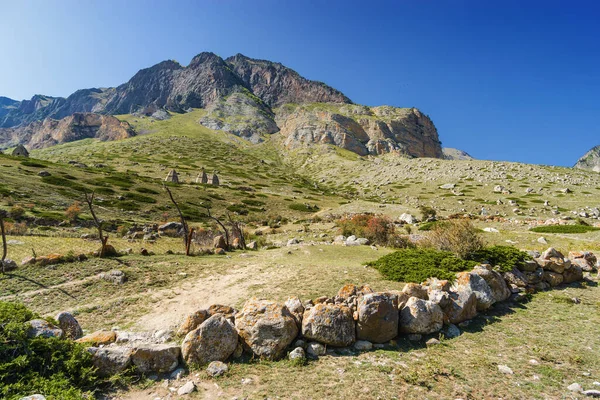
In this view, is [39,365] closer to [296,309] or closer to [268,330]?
[268,330]

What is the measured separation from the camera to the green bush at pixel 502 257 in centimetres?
1183

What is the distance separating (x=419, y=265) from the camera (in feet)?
40.4

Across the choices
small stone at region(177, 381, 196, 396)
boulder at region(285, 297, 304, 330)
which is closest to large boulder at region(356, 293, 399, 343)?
boulder at region(285, 297, 304, 330)

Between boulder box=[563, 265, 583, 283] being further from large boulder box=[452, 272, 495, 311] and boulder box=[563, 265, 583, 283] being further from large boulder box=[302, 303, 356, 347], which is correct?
large boulder box=[302, 303, 356, 347]

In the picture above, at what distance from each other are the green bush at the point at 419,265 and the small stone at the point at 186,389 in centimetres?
870

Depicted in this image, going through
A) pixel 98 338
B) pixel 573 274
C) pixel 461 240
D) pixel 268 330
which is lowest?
pixel 98 338

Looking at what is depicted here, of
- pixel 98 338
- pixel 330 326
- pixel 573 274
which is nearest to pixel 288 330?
pixel 330 326

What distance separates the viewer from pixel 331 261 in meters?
16.3

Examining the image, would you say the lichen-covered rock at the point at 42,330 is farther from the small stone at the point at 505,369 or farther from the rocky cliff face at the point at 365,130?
the rocky cliff face at the point at 365,130

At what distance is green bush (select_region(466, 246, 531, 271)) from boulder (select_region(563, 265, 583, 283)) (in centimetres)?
190

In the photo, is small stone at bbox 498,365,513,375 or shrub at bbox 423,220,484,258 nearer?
small stone at bbox 498,365,513,375

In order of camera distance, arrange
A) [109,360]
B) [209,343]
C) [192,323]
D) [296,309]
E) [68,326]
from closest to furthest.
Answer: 1. [109,360]
2. [209,343]
3. [68,326]
4. [296,309]
5. [192,323]

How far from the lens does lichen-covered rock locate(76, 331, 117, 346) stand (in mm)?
7095

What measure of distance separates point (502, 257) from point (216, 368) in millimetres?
12380
